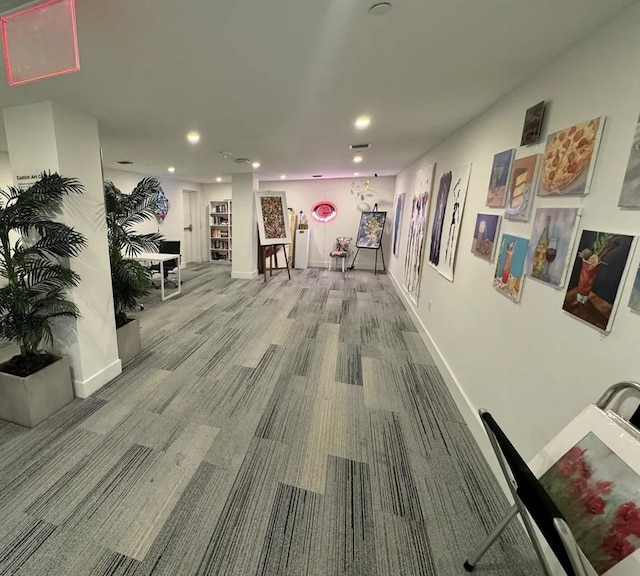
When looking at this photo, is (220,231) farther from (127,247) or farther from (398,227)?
(127,247)

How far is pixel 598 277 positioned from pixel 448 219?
1.96 m

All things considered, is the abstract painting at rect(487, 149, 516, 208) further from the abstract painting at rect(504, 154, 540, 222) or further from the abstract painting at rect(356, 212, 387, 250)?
the abstract painting at rect(356, 212, 387, 250)

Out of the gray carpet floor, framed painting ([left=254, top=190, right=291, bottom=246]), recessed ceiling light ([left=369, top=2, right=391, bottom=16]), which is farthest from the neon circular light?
recessed ceiling light ([left=369, top=2, right=391, bottom=16])

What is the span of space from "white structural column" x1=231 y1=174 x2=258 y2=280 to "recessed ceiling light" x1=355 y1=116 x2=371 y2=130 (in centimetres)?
392

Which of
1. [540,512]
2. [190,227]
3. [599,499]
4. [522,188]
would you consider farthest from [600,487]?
[190,227]

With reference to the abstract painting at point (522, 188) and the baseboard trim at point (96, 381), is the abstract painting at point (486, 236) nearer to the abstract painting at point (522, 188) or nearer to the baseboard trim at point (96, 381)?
the abstract painting at point (522, 188)

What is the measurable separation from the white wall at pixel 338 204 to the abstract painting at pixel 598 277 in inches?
244

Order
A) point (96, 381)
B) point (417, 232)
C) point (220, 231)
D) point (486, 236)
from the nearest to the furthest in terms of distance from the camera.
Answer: point (486, 236) < point (96, 381) < point (417, 232) < point (220, 231)

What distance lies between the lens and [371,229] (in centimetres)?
733

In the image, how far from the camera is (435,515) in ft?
5.03

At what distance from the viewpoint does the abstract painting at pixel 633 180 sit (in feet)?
3.44

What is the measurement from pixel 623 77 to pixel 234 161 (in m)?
4.58

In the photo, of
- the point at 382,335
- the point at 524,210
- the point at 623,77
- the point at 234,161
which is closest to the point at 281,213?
the point at 234,161

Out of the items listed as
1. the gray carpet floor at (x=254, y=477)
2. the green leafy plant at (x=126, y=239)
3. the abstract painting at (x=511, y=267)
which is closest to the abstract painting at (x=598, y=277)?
the abstract painting at (x=511, y=267)
